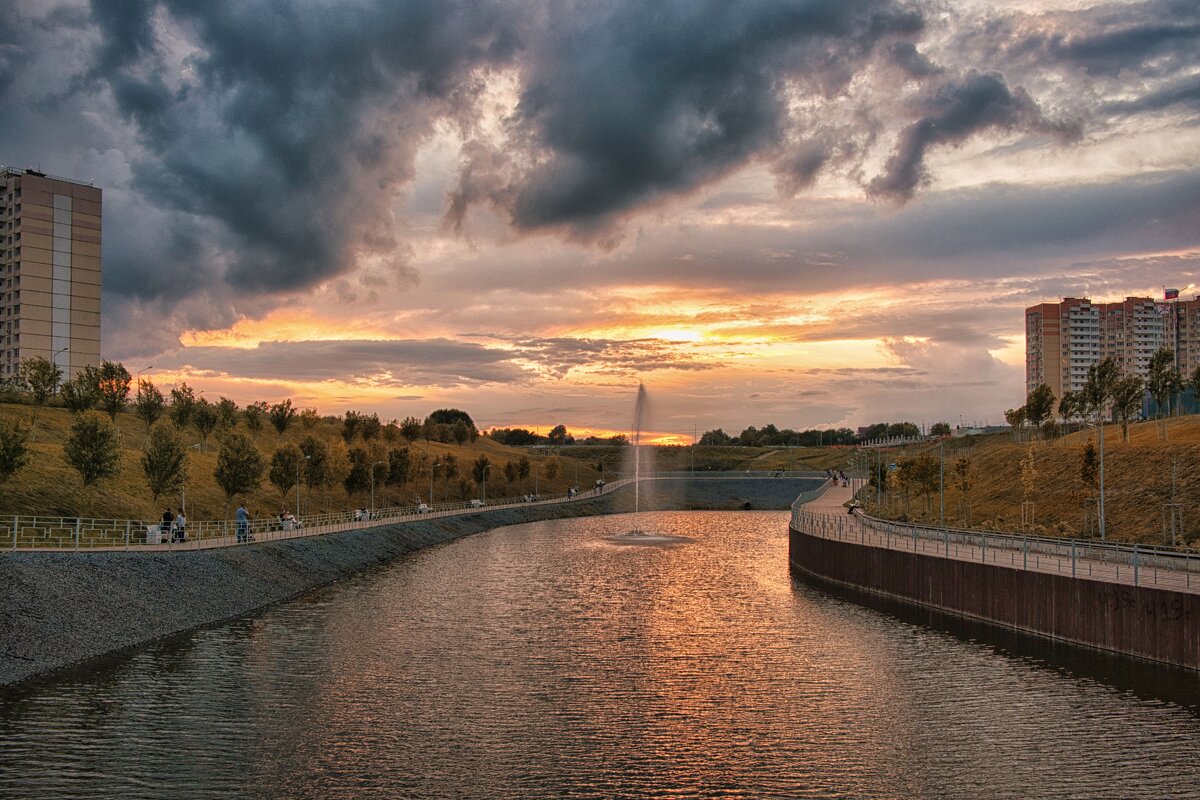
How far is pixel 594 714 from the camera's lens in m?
32.8

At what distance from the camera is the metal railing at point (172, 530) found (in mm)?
55750

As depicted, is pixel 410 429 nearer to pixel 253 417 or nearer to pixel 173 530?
pixel 253 417

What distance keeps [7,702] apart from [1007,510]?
86694 mm

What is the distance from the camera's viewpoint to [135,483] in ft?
298

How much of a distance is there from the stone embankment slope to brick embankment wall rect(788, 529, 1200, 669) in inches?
1525

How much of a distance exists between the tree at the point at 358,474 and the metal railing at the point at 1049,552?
61173 mm

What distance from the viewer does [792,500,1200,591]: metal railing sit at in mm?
43812

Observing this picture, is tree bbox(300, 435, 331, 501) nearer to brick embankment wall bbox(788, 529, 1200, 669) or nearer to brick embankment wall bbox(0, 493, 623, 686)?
brick embankment wall bbox(0, 493, 623, 686)

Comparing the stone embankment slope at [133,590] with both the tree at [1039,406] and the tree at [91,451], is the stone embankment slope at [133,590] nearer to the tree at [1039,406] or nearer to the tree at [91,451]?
the tree at [91,451]

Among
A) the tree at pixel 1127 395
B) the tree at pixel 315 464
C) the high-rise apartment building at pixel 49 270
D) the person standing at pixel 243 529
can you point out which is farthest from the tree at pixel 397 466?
the tree at pixel 1127 395

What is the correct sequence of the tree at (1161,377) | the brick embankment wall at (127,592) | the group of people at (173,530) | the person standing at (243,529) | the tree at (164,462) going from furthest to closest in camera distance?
the tree at (1161,377) → the tree at (164,462) → the person standing at (243,529) → the group of people at (173,530) → the brick embankment wall at (127,592)

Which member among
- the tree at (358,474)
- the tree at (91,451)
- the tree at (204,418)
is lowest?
→ the tree at (358,474)

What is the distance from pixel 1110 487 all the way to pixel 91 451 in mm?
84441

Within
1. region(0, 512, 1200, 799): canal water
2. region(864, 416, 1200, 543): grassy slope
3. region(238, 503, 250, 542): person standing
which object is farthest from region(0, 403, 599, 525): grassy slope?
region(864, 416, 1200, 543): grassy slope
